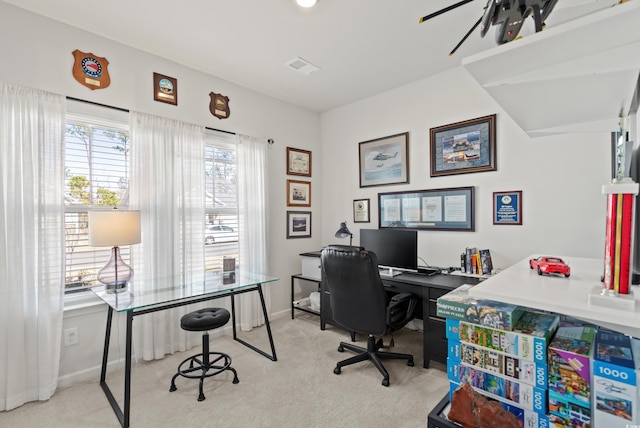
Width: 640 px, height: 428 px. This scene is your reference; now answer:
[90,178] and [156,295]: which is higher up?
[90,178]

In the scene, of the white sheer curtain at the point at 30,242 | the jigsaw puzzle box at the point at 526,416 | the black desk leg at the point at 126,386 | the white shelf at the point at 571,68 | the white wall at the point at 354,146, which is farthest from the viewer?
the white wall at the point at 354,146

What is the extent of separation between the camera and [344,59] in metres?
2.94

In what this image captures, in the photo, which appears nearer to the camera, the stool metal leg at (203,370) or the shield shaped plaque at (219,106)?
the stool metal leg at (203,370)

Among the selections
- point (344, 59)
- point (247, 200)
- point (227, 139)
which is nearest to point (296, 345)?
point (247, 200)

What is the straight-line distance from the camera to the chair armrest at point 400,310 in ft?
7.77

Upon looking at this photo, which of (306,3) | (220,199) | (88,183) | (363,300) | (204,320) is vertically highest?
(306,3)

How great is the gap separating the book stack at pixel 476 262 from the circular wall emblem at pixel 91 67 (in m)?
3.56

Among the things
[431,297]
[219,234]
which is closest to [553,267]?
[431,297]

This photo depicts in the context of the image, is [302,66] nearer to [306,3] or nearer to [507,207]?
[306,3]

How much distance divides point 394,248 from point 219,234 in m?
1.89

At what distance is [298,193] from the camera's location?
13.5 ft

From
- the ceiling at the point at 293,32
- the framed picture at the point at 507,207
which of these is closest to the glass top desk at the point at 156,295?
the ceiling at the point at 293,32

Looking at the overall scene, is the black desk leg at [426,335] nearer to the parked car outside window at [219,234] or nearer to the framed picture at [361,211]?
the framed picture at [361,211]

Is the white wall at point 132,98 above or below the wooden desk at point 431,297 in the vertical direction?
above
